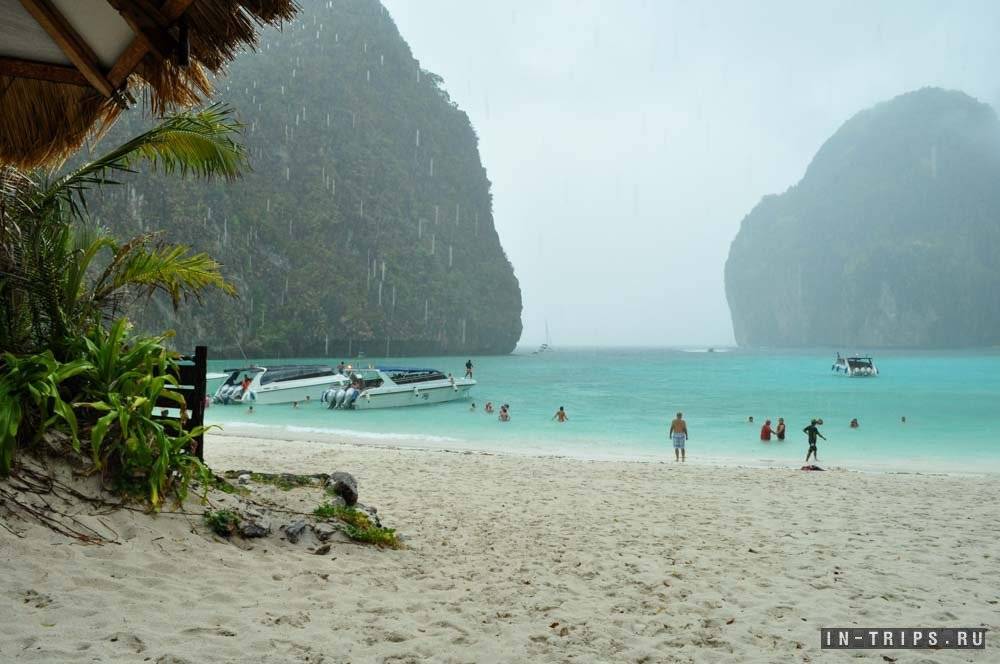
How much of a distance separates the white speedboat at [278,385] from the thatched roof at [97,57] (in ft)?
92.3

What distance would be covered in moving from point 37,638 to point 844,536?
7.25 meters

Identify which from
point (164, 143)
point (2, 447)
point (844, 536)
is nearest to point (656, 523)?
point (844, 536)

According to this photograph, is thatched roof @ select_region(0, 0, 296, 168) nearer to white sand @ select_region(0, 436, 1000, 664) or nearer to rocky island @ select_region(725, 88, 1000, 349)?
white sand @ select_region(0, 436, 1000, 664)

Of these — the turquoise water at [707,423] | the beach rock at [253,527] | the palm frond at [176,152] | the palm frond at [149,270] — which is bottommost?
the turquoise water at [707,423]

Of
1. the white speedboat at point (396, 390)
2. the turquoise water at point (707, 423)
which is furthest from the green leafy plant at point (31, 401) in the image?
the white speedboat at point (396, 390)

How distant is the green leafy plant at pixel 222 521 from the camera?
4.95 metres

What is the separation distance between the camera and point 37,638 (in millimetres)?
3145

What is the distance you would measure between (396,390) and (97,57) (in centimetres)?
2852

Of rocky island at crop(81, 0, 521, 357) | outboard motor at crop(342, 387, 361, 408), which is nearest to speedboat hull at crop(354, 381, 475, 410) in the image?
outboard motor at crop(342, 387, 361, 408)

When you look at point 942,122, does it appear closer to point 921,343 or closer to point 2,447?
point 921,343

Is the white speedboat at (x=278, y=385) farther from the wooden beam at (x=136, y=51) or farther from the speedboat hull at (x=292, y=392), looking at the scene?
the wooden beam at (x=136, y=51)

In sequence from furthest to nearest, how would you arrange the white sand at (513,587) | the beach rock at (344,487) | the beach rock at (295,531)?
1. the beach rock at (344,487)
2. the beach rock at (295,531)
3. the white sand at (513,587)

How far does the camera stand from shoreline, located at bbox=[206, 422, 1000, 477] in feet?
52.0

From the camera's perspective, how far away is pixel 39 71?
10.1ft
